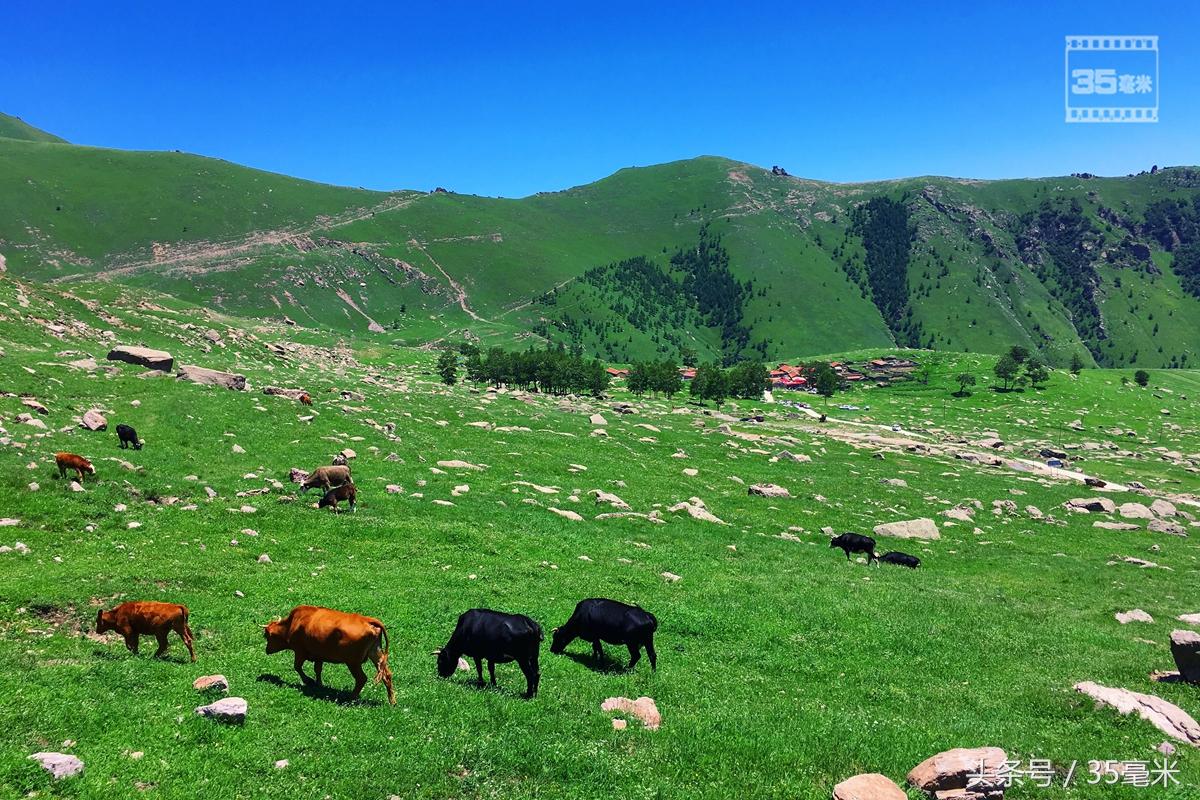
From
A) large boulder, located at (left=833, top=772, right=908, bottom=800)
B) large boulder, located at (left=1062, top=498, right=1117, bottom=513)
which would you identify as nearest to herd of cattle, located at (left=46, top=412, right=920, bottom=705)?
large boulder, located at (left=833, top=772, right=908, bottom=800)

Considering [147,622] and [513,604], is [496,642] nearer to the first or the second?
[513,604]

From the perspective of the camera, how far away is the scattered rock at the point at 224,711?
9.98 meters

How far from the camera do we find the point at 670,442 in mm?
Answer: 54000

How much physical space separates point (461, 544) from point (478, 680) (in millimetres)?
10358

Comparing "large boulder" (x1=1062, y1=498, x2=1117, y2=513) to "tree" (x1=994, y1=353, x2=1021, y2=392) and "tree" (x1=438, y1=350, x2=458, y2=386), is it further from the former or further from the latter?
"tree" (x1=994, y1=353, x2=1021, y2=392)

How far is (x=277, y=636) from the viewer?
1248 cm

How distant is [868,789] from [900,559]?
22.9 m

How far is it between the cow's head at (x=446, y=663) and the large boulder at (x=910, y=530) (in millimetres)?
28806

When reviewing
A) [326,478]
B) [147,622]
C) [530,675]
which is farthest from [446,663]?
[326,478]

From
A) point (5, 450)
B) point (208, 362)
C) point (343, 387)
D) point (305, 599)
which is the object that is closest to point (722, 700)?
point (305, 599)

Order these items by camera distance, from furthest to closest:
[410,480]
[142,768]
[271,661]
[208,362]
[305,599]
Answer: [208,362], [410,480], [305,599], [271,661], [142,768]

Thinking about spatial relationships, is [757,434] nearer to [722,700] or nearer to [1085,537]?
[1085,537]

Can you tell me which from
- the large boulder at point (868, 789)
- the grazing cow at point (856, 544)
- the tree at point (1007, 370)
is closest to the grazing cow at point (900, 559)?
the grazing cow at point (856, 544)

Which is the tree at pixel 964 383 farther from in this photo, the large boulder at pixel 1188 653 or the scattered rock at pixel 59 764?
the scattered rock at pixel 59 764
